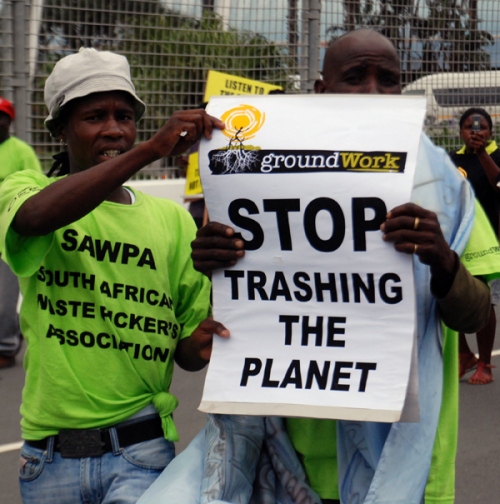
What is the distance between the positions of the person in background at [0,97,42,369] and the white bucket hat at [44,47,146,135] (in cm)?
468

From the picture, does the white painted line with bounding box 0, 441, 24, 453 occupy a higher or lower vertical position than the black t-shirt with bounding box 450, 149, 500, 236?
lower

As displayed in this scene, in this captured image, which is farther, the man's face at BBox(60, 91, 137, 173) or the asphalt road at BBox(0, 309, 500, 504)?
the asphalt road at BBox(0, 309, 500, 504)

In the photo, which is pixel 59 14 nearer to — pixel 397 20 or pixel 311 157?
pixel 397 20

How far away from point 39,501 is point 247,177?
0.98m

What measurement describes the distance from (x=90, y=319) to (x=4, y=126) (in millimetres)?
5304

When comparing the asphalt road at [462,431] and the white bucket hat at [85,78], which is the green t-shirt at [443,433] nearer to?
the white bucket hat at [85,78]

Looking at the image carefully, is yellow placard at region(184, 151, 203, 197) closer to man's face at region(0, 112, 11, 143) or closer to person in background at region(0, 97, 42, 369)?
person in background at region(0, 97, 42, 369)

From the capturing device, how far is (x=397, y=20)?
10.9 meters

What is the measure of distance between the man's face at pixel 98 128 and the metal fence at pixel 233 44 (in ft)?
20.3

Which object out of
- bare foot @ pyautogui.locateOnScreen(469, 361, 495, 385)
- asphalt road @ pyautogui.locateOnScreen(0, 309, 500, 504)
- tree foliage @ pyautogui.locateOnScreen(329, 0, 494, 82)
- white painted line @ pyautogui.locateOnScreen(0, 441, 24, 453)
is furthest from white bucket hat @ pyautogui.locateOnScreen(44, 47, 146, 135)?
tree foliage @ pyautogui.locateOnScreen(329, 0, 494, 82)

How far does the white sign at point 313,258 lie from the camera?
213 centimetres

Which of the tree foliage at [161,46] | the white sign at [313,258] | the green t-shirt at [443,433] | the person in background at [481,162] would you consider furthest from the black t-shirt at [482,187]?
the white sign at [313,258]

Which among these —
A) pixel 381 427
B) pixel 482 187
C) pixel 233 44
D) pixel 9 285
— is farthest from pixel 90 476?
pixel 233 44

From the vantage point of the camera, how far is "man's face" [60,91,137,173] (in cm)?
263
